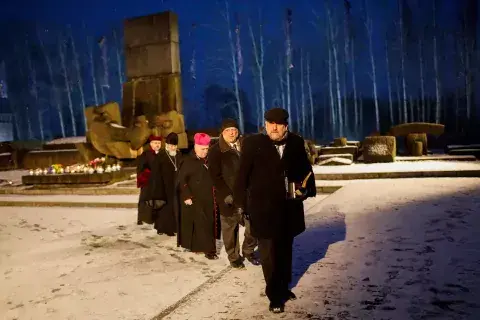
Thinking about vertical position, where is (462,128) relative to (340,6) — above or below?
below

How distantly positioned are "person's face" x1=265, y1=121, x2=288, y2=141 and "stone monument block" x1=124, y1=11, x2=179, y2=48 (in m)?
11.1

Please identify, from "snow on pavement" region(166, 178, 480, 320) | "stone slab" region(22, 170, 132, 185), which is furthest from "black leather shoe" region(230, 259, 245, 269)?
"stone slab" region(22, 170, 132, 185)

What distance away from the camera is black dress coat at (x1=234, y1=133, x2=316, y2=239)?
3.24m

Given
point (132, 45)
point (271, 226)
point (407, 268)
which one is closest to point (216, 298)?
point (271, 226)

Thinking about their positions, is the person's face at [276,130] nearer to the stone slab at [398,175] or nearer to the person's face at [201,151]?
the person's face at [201,151]

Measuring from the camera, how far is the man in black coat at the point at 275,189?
324 centimetres

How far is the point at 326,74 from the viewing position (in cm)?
3956

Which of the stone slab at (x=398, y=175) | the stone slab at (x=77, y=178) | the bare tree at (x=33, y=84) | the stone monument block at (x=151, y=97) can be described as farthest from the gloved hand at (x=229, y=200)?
the bare tree at (x=33, y=84)

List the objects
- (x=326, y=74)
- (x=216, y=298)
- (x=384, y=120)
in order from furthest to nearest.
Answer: (x=326, y=74)
(x=384, y=120)
(x=216, y=298)

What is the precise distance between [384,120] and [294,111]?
976 centimetres

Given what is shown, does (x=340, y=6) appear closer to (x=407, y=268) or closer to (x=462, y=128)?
(x=462, y=128)

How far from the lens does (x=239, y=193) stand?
11.1 feet

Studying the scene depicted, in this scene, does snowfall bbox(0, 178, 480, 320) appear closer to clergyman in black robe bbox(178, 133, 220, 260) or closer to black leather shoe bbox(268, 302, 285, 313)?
black leather shoe bbox(268, 302, 285, 313)

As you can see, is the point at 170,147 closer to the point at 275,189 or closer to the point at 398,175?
the point at 275,189
